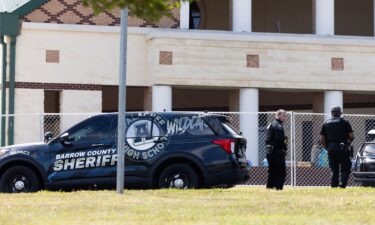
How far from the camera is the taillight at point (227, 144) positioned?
16.4 meters

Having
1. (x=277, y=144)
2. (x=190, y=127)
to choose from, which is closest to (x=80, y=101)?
(x=190, y=127)

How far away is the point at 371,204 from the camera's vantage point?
12.8 metres

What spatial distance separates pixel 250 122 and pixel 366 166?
6293 mm

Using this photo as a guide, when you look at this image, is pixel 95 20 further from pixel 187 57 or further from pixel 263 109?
pixel 263 109

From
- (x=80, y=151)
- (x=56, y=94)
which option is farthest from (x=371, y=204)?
(x=56, y=94)

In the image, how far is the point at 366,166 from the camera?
20.5 m

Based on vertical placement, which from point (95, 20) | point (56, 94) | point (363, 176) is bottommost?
point (363, 176)

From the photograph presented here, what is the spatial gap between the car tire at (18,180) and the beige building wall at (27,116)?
8.39 meters

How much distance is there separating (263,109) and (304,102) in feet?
4.60

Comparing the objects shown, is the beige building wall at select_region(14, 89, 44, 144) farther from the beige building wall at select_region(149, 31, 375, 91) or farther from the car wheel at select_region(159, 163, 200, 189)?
the car wheel at select_region(159, 163, 200, 189)

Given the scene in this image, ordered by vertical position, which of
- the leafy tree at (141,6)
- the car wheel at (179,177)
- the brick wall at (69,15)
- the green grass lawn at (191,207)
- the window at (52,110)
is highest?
the brick wall at (69,15)

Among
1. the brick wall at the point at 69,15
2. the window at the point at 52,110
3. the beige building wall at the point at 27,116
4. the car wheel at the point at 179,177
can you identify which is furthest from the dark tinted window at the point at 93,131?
the brick wall at the point at 69,15

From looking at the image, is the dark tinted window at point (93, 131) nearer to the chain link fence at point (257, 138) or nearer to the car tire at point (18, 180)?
the car tire at point (18, 180)

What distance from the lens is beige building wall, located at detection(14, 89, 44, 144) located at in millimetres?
25141
